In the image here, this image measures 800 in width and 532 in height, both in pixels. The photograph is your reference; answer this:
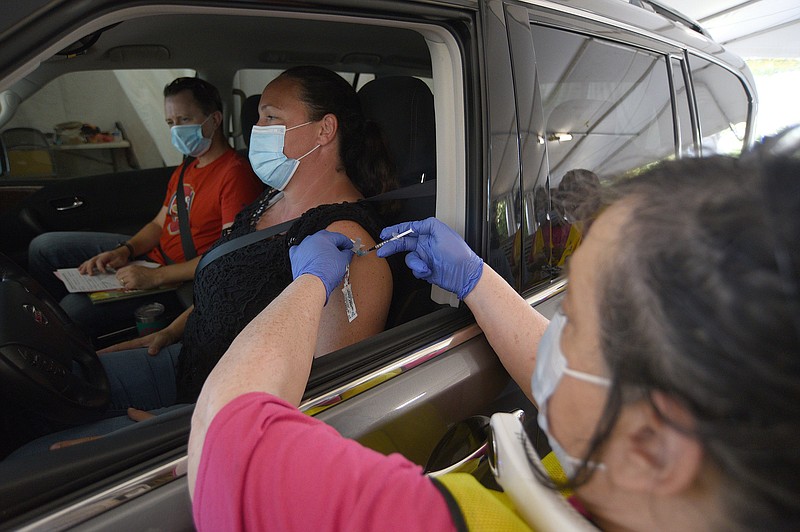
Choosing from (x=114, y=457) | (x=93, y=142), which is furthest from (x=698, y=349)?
(x=93, y=142)

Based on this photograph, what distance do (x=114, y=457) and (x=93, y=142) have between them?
3.93 metres

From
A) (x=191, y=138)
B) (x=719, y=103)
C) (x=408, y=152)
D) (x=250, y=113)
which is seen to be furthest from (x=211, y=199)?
(x=719, y=103)

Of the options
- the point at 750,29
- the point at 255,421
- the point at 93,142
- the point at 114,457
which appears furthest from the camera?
the point at 750,29

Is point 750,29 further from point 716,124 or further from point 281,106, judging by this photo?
point 281,106

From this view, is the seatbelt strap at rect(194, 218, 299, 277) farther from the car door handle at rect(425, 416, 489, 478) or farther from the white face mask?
the white face mask

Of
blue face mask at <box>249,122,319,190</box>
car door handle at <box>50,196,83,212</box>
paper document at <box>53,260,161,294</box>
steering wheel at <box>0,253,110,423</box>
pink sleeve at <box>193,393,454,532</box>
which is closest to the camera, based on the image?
pink sleeve at <box>193,393,454,532</box>

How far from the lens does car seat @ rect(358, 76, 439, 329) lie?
1611 millimetres

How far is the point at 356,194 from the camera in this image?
1871 mm

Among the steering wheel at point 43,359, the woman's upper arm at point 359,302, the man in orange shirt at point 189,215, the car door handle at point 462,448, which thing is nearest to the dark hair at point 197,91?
the man in orange shirt at point 189,215

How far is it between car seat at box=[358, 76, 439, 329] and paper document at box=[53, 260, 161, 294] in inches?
55.5

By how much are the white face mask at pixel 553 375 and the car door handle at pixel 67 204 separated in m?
3.28

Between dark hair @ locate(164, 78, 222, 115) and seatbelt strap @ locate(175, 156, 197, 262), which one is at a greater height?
dark hair @ locate(164, 78, 222, 115)

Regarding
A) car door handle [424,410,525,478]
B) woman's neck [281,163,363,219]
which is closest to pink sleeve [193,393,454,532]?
car door handle [424,410,525,478]

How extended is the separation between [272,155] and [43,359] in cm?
95
